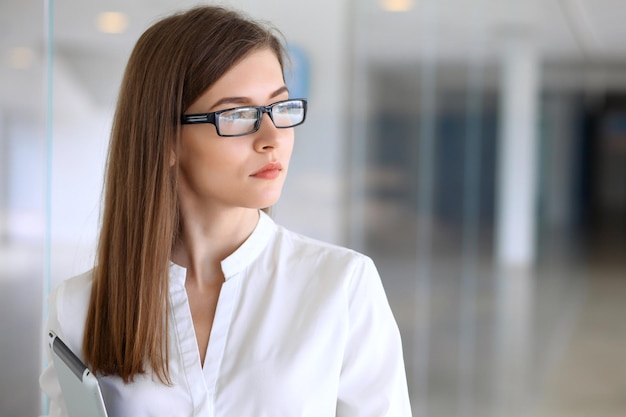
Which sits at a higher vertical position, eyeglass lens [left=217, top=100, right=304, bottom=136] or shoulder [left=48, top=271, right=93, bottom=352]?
eyeglass lens [left=217, top=100, right=304, bottom=136]

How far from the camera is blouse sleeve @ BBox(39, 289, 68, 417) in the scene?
5.80ft

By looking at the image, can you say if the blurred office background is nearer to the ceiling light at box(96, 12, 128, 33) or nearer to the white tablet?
the ceiling light at box(96, 12, 128, 33)

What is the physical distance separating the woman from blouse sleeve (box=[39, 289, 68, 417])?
2 centimetres

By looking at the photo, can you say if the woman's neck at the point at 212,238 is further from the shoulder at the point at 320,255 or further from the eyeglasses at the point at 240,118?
the eyeglasses at the point at 240,118

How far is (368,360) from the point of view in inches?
63.7

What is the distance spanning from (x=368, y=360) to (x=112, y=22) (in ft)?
4.41

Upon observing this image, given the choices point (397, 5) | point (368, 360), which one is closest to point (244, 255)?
point (368, 360)

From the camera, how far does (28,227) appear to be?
218 centimetres

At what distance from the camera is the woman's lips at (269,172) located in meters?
1.65

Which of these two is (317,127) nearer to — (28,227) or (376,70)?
(376,70)

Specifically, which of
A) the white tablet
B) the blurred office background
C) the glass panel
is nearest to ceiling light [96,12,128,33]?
the blurred office background

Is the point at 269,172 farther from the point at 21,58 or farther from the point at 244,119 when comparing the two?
the point at 21,58

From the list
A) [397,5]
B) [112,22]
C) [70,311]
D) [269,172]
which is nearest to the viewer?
[269,172]

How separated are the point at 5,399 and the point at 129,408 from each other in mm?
646
